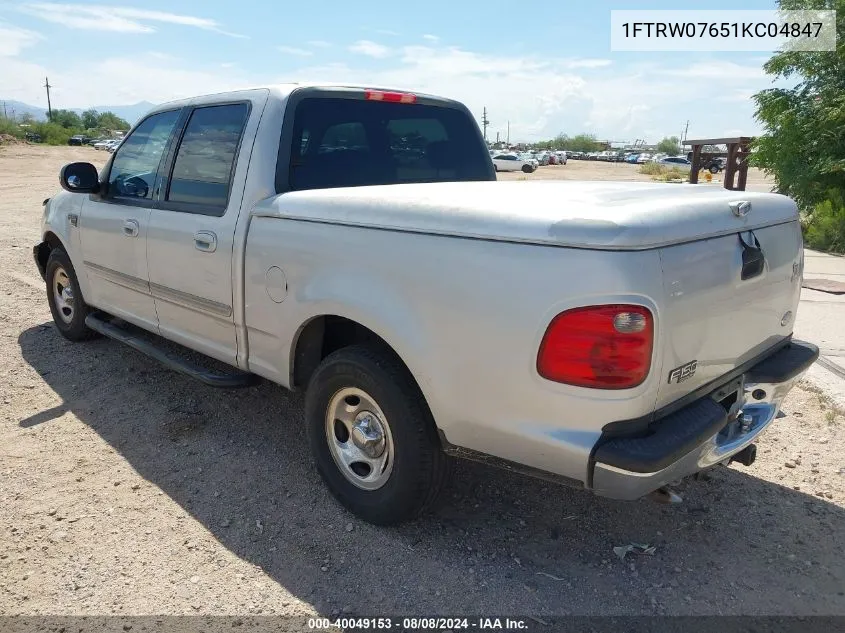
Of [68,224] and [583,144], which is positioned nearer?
[68,224]

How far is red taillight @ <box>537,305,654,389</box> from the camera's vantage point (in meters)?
2.09

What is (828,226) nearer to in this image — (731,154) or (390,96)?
(731,154)

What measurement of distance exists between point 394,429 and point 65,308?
13.5 feet

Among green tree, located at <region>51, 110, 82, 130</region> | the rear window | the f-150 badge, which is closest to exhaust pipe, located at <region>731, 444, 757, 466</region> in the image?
the f-150 badge

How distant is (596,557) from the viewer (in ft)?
9.33

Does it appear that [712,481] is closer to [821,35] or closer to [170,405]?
[170,405]

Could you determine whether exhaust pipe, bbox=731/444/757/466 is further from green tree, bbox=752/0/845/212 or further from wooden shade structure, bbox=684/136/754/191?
wooden shade structure, bbox=684/136/754/191

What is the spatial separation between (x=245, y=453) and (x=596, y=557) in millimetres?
2015

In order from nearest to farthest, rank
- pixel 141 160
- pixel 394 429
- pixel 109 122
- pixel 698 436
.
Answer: pixel 698 436, pixel 394 429, pixel 141 160, pixel 109 122

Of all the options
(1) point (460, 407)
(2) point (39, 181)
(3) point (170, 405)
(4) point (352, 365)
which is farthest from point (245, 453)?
(2) point (39, 181)

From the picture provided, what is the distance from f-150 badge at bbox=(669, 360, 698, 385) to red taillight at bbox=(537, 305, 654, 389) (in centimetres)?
16

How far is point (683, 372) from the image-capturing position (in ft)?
7.55

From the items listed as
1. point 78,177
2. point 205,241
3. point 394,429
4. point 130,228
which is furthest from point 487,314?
point 78,177

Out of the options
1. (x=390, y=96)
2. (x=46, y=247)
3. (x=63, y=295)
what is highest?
(x=390, y=96)
